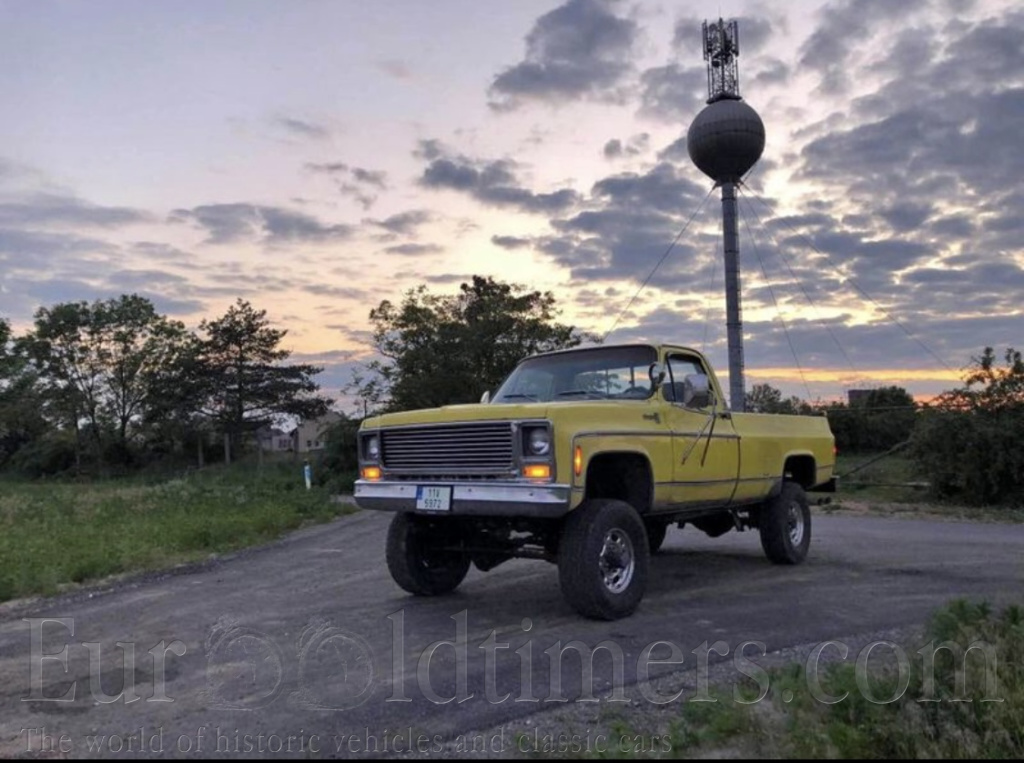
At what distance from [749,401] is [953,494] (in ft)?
55.8

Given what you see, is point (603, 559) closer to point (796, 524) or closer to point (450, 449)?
point (450, 449)

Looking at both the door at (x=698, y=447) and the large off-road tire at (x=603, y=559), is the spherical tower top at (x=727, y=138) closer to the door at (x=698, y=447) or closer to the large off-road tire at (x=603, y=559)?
the door at (x=698, y=447)

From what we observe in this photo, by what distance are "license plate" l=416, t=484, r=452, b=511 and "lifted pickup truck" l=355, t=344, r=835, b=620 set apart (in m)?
0.01

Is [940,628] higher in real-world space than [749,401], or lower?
lower

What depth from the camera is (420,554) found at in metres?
7.74

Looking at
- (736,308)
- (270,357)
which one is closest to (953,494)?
(736,308)

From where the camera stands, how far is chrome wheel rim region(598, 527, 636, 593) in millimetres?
6582

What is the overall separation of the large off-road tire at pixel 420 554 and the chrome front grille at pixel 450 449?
2.40 feet

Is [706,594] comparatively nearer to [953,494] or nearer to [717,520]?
[717,520]

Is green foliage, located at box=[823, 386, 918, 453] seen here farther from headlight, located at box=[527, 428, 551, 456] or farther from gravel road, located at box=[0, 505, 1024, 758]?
headlight, located at box=[527, 428, 551, 456]

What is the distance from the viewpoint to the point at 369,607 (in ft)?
24.5

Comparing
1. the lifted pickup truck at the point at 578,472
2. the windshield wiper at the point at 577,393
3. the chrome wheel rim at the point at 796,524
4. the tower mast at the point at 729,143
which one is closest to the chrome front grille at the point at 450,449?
the lifted pickup truck at the point at 578,472

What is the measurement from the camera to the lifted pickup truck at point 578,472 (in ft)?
20.6

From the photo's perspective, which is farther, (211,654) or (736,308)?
(736,308)
